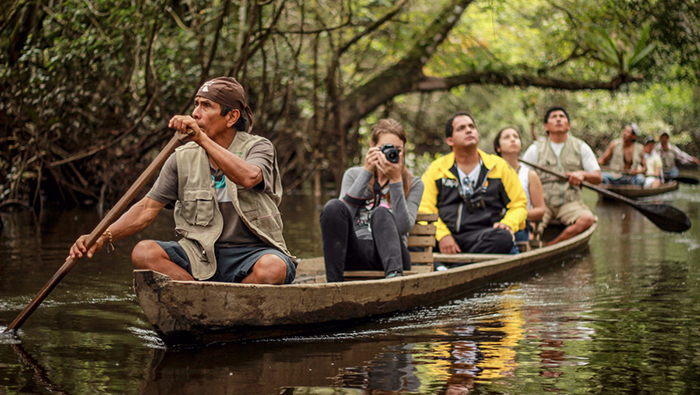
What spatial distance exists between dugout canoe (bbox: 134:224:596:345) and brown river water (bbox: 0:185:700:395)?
0.22 ft

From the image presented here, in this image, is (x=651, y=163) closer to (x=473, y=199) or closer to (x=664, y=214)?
(x=664, y=214)

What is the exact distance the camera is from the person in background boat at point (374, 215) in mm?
4496

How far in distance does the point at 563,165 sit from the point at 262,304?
474 centimetres

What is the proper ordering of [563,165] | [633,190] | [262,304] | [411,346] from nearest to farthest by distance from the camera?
[262,304], [411,346], [563,165], [633,190]

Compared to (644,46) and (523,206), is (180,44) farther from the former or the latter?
(644,46)

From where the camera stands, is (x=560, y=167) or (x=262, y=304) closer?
(x=262, y=304)

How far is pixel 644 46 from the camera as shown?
13.6m

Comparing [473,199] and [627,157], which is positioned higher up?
[627,157]

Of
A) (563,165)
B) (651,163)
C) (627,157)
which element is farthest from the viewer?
(651,163)

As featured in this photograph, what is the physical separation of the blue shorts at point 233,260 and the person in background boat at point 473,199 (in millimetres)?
2287

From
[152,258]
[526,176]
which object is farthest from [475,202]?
[152,258]

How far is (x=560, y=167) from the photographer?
25.2 ft

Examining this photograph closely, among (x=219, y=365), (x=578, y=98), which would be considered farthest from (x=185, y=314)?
(x=578, y=98)

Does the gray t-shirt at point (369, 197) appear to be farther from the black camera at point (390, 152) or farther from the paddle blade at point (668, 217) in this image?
the paddle blade at point (668, 217)
